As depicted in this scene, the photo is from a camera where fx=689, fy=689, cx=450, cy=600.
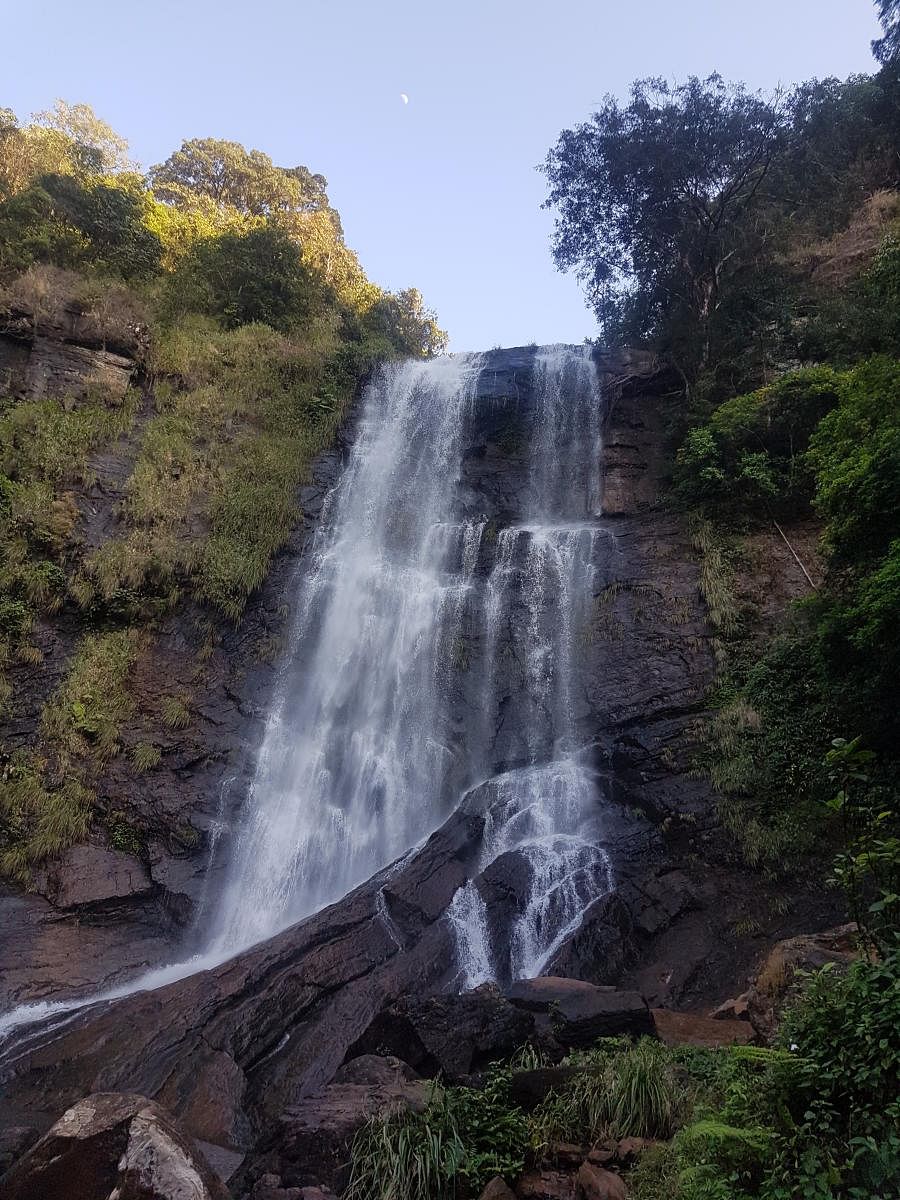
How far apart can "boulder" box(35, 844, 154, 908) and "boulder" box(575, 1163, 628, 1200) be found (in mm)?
8958

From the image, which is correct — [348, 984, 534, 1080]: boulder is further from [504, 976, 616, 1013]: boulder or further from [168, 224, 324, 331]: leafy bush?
[168, 224, 324, 331]: leafy bush

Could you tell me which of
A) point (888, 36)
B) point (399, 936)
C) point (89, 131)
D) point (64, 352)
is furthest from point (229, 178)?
point (399, 936)

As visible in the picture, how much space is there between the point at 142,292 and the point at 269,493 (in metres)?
8.76

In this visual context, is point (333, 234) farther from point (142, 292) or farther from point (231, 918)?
point (231, 918)

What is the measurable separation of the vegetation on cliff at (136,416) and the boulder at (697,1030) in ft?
30.6

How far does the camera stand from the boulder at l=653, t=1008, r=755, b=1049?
5957 mm

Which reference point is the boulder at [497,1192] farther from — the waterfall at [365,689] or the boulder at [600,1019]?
the waterfall at [365,689]

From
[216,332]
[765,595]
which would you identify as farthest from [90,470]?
[765,595]

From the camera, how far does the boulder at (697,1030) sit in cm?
596

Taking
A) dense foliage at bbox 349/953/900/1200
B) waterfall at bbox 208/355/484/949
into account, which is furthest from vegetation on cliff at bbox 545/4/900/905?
waterfall at bbox 208/355/484/949

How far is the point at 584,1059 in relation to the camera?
17.2 ft

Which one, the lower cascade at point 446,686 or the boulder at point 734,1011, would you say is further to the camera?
the lower cascade at point 446,686

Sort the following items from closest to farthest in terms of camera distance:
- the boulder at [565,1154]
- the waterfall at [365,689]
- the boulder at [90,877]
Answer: the boulder at [565,1154], the boulder at [90,877], the waterfall at [365,689]

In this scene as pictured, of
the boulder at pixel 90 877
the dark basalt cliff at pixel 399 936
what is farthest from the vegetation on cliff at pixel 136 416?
the dark basalt cliff at pixel 399 936
